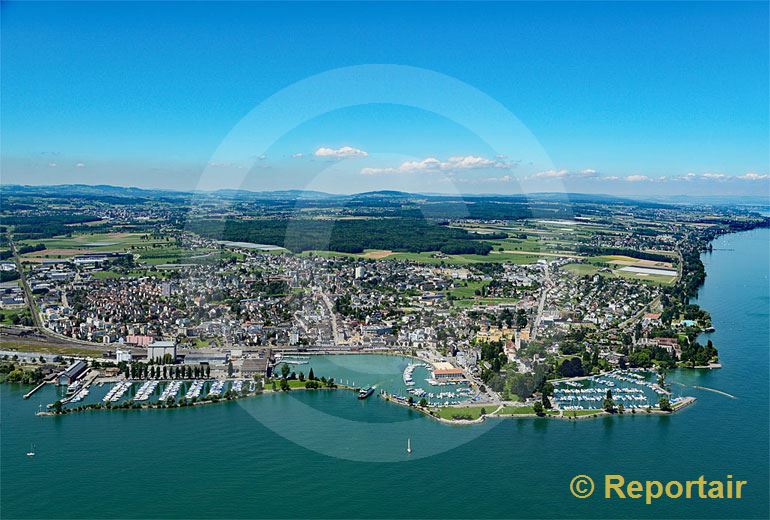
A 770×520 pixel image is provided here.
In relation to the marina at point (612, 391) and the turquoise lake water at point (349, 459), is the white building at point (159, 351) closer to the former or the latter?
the turquoise lake water at point (349, 459)

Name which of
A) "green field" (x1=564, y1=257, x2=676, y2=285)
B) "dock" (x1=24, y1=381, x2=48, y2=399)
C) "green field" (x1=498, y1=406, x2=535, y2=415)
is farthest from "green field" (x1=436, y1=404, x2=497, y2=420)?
"green field" (x1=564, y1=257, x2=676, y2=285)

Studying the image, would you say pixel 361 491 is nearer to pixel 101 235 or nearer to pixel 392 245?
pixel 392 245

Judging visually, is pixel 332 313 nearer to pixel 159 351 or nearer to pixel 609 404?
pixel 159 351

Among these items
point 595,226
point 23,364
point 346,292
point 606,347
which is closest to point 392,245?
point 346,292

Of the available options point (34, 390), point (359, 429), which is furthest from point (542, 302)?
point (34, 390)

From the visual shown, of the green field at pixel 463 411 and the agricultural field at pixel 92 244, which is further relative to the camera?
the agricultural field at pixel 92 244

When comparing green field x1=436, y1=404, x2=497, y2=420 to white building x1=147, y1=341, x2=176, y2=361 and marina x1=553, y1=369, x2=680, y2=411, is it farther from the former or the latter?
white building x1=147, y1=341, x2=176, y2=361

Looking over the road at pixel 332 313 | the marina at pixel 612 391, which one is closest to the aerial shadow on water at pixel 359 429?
the marina at pixel 612 391

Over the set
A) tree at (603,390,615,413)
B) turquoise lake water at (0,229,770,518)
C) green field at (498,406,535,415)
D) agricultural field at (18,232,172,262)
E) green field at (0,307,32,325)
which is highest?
agricultural field at (18,232,172,262)
